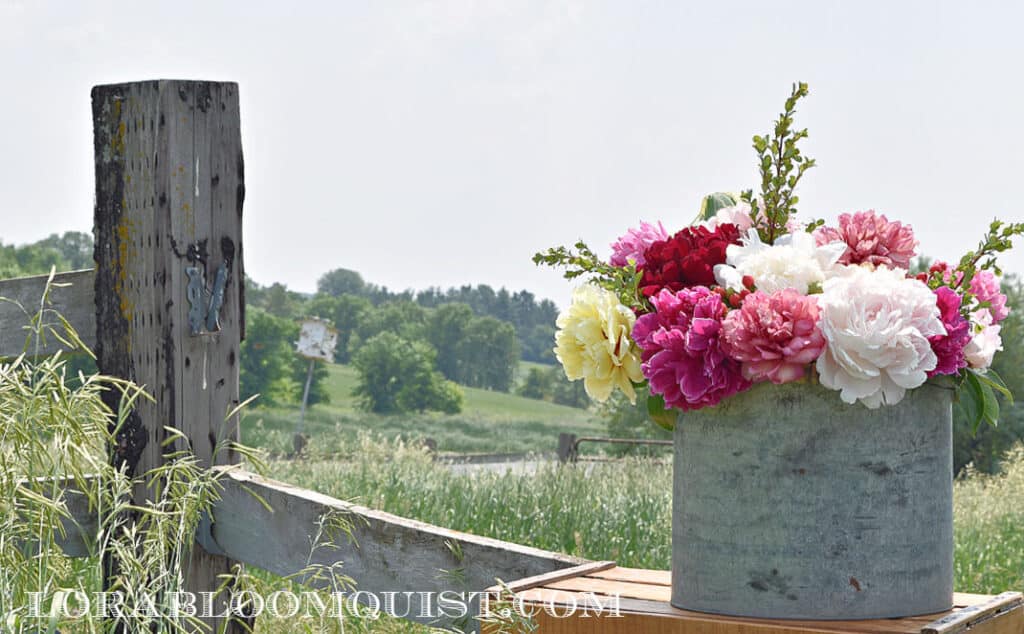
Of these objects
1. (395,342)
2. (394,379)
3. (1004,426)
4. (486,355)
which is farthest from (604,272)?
(486,355)

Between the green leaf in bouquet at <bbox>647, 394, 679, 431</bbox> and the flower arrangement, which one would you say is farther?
the green leaf in bouquet at <bbox>647, 394, 679, 431</bbox>

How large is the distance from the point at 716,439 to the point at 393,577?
1.07 metres

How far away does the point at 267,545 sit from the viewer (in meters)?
2.83

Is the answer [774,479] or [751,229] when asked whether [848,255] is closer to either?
[751,229]

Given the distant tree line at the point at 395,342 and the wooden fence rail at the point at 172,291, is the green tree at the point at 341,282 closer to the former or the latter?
the distant tree line at the point at 395,342

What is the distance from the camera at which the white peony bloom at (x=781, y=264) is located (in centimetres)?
175

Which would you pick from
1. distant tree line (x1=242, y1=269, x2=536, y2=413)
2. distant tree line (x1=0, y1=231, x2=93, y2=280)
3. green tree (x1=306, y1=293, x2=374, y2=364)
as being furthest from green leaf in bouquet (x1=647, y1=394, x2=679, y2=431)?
green tree (x1=306, y1=293, x2=374, y2=364)

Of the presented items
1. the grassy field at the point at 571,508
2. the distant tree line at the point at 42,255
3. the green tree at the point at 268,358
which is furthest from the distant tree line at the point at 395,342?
the grassy field at the point at 571,508

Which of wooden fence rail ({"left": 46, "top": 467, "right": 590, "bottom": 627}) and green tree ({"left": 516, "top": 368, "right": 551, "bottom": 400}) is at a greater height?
wooden fence rail ({"left": 46, "top": 467, "right": 590, "bottom": 627})

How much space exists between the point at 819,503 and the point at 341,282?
95.4 m

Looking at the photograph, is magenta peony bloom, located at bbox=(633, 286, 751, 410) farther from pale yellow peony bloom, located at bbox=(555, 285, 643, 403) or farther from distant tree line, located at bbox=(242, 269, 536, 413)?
distant tree line, located at bbox=(242, 269, 536, 413)

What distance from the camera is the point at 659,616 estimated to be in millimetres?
1802

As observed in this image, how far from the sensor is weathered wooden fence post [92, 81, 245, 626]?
9.54 feet

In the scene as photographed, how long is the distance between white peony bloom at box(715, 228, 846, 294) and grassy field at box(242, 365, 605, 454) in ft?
91.3
